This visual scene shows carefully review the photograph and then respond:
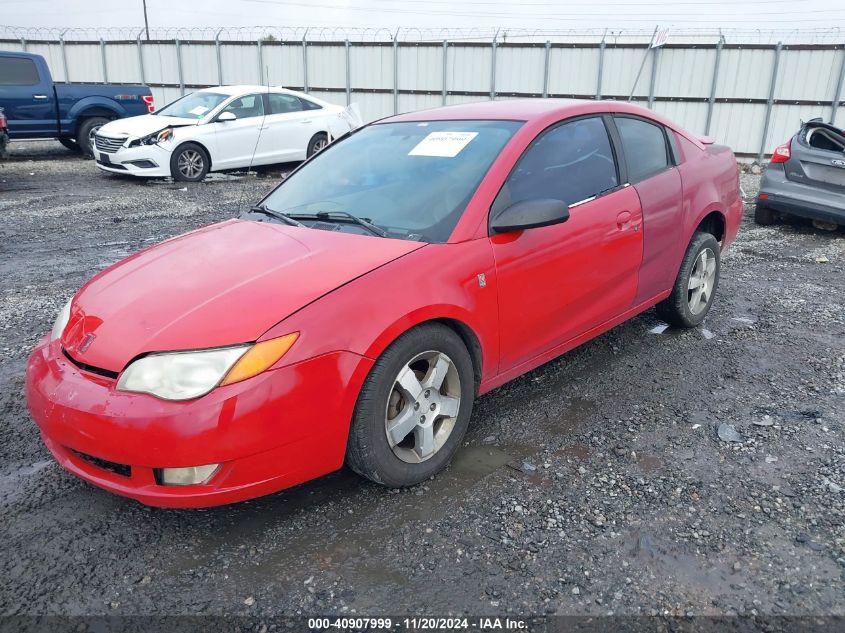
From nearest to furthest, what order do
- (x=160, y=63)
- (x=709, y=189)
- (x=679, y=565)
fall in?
1. (x=679, y=565)
2. (x=709, y=189)
3. (x=160, y=63)

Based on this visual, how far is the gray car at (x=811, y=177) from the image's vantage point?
7.97 m

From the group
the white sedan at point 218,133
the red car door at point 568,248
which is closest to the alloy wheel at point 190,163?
the white sedan at point 218,133

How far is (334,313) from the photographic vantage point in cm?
252

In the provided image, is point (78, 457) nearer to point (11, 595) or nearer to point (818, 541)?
point (11, 595)

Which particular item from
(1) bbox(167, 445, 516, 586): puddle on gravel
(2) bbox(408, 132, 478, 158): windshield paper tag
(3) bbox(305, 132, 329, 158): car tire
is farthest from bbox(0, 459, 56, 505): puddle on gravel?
(3) bbox(305, 132, 329, 158): car tire

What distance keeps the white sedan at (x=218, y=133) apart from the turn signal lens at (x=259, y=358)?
32.3 feet

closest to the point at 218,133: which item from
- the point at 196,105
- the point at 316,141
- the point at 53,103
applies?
the point at 196,105

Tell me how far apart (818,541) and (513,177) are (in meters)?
2.02

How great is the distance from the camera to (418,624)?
220 cm

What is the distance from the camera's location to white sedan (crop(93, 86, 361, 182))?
1109 cm

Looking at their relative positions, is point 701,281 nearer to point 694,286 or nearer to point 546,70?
point 694,286

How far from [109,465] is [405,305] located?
4.16 ft

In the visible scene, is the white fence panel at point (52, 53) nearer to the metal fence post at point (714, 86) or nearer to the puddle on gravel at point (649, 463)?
the metal fence post at point (714, 86)

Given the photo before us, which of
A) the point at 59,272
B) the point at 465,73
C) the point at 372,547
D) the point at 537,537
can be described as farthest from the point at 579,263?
the point at 465,73
